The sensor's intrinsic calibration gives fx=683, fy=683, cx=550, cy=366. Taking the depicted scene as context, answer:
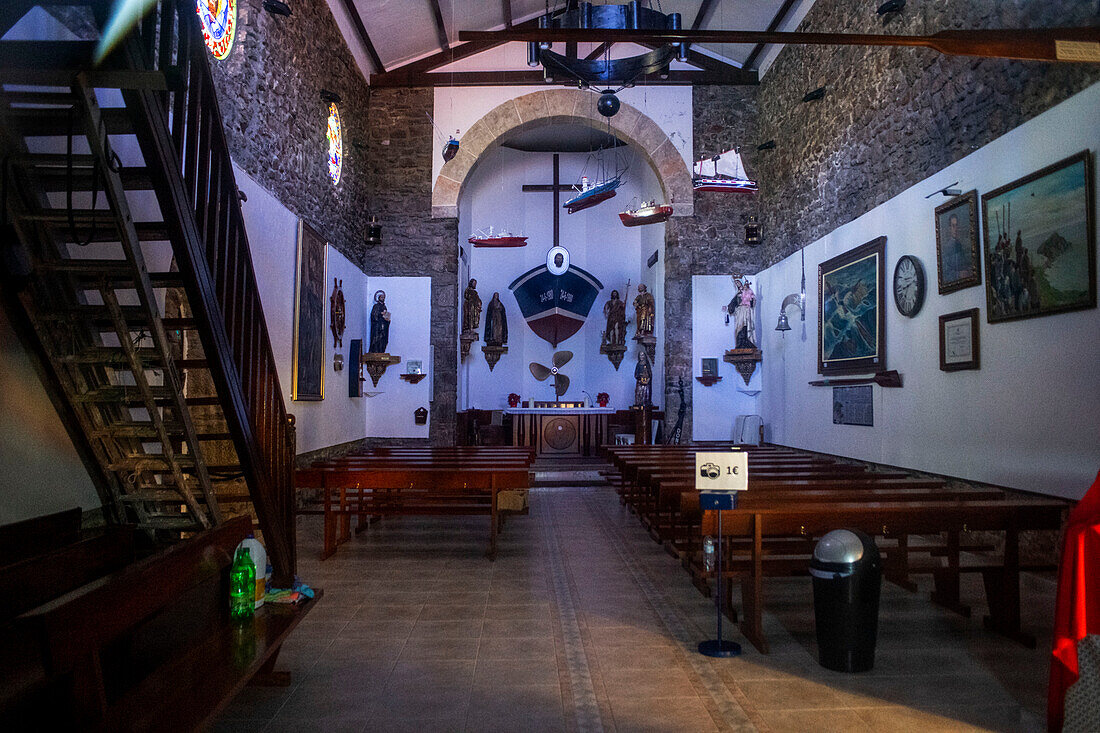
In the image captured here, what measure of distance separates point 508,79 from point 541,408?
6066mm

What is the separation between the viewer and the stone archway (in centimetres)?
1238

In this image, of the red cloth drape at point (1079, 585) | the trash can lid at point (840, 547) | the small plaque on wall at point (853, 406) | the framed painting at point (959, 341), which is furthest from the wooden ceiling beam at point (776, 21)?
the red cloth drape at point (1079, 585)

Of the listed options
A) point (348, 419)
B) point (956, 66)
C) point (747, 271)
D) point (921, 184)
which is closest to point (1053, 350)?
point (921, 184)

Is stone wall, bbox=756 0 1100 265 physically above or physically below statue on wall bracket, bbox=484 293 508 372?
above

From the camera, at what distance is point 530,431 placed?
12664 millimetres

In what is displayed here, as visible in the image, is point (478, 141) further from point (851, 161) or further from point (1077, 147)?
point (1077, 147)

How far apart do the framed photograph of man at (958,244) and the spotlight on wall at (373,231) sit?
8.78m

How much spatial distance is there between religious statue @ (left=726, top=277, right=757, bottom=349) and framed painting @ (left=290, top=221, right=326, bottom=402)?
684 centimetres

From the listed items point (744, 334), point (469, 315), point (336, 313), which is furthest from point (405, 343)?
point (744, 334)

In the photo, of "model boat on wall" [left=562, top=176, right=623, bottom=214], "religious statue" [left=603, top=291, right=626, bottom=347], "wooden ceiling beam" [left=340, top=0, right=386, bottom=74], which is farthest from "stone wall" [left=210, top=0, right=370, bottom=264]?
"religious statue" [left=603, top=291, right=626, bottom=347]

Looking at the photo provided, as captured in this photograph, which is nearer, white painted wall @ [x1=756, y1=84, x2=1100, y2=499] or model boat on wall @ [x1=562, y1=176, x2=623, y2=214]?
white painted wall @ [x1=756, y1=84, x2=1100, y2=499]

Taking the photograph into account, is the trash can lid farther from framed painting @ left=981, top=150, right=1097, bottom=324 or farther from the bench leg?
framed painting @ left=981, top=150, right=1097, bottom=324

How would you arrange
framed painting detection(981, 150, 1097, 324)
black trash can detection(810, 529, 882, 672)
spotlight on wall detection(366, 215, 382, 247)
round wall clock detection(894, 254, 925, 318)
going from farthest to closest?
spotlight on wall detection(366, 215, 382, 247) → round wall clock detection(894, 254, 925, 318) → framed painting detection(981, 150, 1097, 324) → black trash can detection(810, 529, 882, 672)

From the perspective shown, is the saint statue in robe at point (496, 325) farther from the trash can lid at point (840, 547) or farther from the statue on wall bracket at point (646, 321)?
the trash can lid at point (840, 547)
